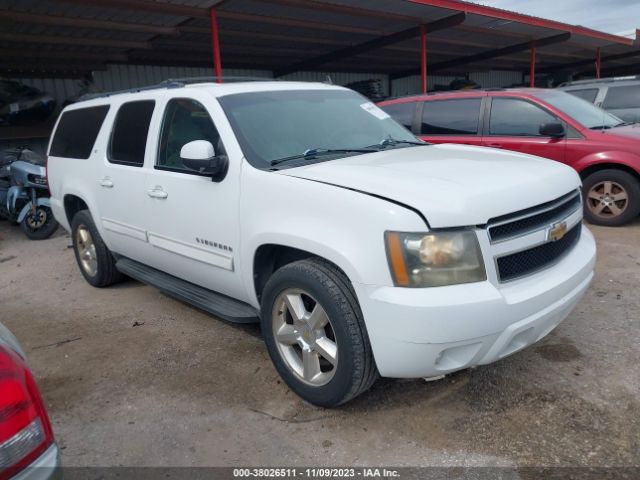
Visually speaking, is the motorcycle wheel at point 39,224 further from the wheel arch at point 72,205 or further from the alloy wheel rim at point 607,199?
the alloy wheel rim at point 607,199

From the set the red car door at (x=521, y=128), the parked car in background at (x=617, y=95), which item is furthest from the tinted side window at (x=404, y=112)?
the parked car in background at (x=617, y=95)

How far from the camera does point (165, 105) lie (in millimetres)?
Result: 3877

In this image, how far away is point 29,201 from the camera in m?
8.04

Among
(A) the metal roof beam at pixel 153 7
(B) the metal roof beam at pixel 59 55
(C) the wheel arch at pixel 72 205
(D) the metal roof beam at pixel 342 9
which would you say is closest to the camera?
(C) the wheel arch at pixel 72 205

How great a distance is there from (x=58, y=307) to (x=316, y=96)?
3139 millimetres

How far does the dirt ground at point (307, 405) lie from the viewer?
258 centimetres

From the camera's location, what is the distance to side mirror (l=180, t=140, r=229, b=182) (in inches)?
122

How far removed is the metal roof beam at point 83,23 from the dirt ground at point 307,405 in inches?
233

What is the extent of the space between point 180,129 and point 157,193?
1.64 ft

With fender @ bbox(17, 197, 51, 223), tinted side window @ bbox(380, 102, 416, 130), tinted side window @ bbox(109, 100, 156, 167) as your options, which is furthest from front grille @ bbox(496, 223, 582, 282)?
fender @ bbox(17, 197, 51, 223)

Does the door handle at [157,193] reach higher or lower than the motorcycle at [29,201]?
higher

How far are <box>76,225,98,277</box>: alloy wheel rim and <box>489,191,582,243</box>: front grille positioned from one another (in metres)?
3.93

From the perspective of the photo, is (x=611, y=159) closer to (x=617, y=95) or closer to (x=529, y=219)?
(x=617, y=95)

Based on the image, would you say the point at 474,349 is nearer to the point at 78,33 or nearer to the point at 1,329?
the point at 1,329
